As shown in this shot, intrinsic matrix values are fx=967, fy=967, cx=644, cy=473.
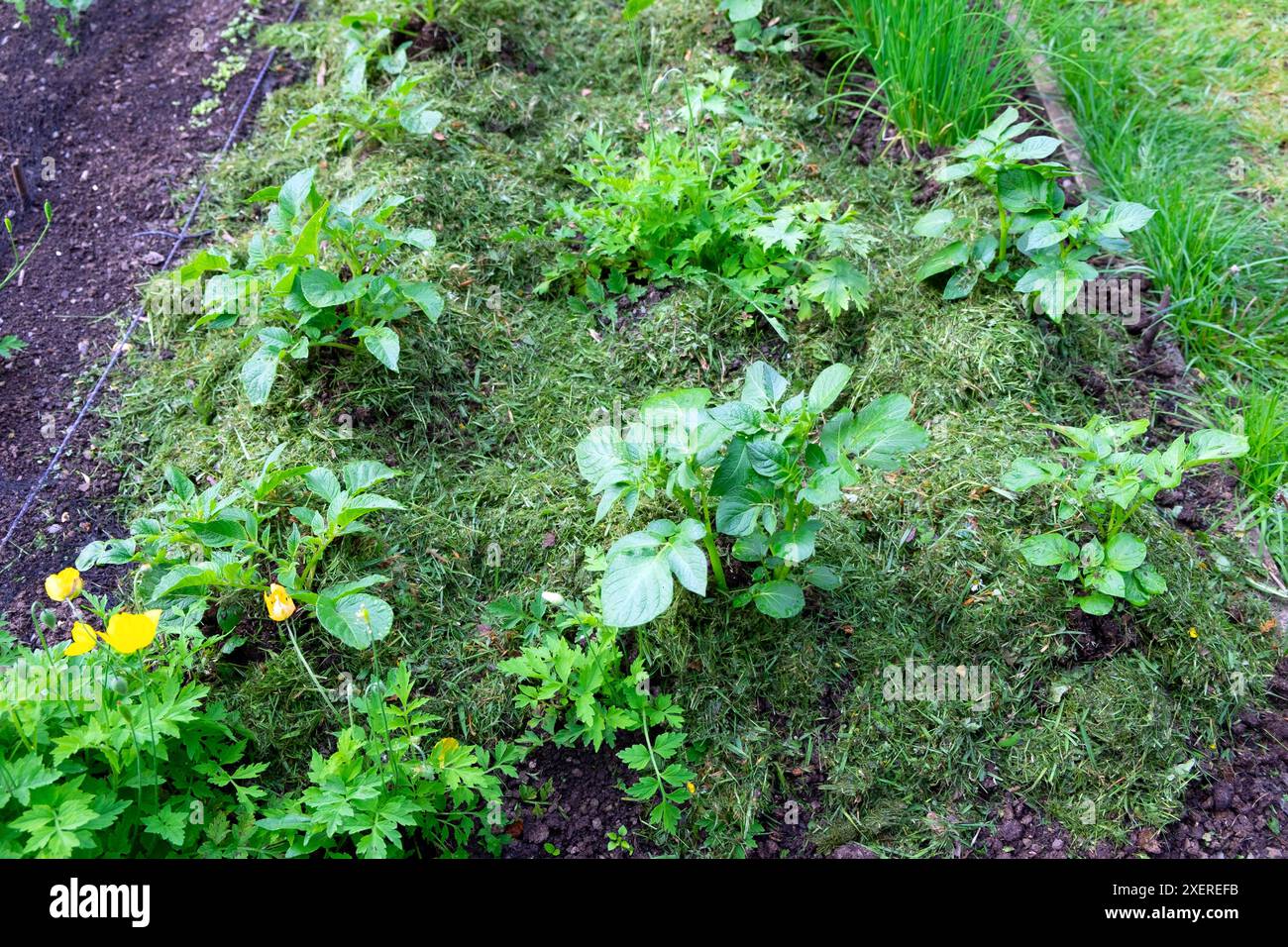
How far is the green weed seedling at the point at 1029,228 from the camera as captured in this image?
2807 millimetres

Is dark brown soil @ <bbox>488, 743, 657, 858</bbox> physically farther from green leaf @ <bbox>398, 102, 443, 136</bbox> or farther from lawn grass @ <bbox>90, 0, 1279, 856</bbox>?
green leaf @ <bbox>398, 102, 443, 136</bbox>

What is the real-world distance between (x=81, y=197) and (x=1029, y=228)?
3.41 meters

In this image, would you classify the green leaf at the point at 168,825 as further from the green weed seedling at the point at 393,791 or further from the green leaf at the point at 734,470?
the green leaf at the point at 734,470

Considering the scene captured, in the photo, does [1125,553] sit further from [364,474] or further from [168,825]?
[168,825]

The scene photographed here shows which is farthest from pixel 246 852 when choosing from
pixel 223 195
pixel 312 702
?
pixel 223 195

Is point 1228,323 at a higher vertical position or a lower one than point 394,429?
higher

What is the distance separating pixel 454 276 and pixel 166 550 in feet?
4.11

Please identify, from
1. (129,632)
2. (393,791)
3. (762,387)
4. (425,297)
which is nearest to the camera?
(129,632)

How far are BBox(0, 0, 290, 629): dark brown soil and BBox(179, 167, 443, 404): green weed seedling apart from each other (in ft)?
2.28

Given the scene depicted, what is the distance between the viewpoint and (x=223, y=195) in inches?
143

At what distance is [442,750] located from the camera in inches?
83.4

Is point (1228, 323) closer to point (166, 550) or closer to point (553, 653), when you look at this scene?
point (553, 653)

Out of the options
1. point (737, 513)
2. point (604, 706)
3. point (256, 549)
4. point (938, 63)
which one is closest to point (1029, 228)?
point (938, 63)

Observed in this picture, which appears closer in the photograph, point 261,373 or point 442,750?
point 442,750
